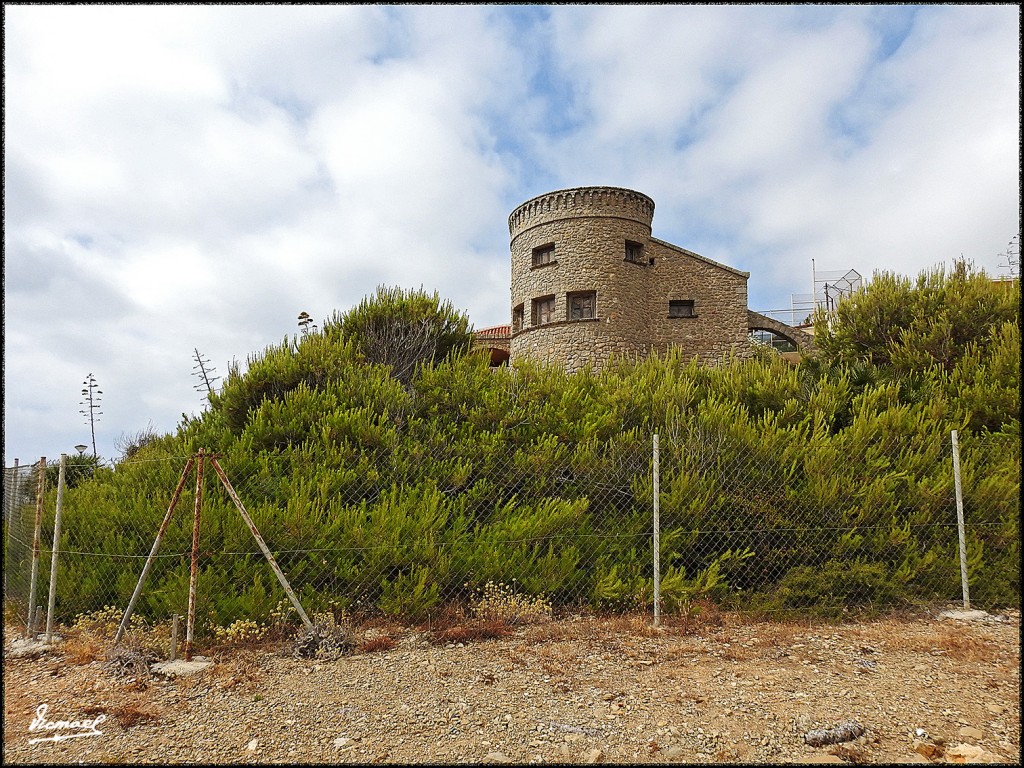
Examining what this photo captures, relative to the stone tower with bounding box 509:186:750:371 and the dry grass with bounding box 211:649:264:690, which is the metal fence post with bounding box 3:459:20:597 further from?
the stone tower with bounding box 509:186:750:371

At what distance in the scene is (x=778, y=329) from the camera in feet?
89.6

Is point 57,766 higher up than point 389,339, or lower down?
lower down

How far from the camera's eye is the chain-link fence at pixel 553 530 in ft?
19.0

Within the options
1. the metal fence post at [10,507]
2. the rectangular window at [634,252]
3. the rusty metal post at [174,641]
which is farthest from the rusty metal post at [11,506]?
the rectangular window at [634,252]

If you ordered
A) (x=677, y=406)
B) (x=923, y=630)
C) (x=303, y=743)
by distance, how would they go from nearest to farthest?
(x=303, y=743) → (x=923, y=630) → (x=677, y=406)

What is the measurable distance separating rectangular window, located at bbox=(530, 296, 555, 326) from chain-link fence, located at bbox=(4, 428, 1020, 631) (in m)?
16.8

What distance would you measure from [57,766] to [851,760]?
4206mm

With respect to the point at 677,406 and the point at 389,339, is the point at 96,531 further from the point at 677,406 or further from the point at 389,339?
the point at 677,406

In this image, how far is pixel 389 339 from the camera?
9.61 m

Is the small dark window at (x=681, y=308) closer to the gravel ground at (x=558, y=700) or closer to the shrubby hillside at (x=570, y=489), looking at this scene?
the shrubby hillside at (x=570, y=489)

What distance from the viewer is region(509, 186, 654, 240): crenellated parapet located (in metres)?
23.1

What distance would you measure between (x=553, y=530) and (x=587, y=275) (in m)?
17.5

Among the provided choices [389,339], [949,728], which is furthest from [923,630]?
[389,339]
